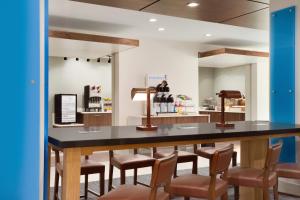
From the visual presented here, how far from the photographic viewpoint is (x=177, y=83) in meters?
8.61

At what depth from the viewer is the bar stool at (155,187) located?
2.04 m

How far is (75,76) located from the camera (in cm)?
1070

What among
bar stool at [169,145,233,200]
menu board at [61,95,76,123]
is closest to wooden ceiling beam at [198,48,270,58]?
menu board at [61,95,76,123]

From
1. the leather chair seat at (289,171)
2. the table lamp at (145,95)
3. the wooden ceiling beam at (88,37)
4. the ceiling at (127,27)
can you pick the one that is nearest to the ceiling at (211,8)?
the table lamp at (145,95)

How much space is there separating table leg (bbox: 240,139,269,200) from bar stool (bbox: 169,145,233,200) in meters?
1.00

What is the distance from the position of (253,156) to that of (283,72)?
1364 millimetres

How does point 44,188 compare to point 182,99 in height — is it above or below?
below

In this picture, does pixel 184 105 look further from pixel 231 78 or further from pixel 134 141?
pixel 134 141

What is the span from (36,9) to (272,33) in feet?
11.2

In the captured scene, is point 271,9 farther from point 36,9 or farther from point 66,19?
point 66,19

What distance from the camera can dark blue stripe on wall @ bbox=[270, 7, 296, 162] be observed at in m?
4.20

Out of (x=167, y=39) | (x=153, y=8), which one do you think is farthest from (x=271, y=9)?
(x=167, y=39)

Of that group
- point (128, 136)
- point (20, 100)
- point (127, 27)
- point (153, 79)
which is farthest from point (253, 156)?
point (153, 79)

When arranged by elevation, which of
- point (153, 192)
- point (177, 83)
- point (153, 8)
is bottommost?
point (153, 192)
